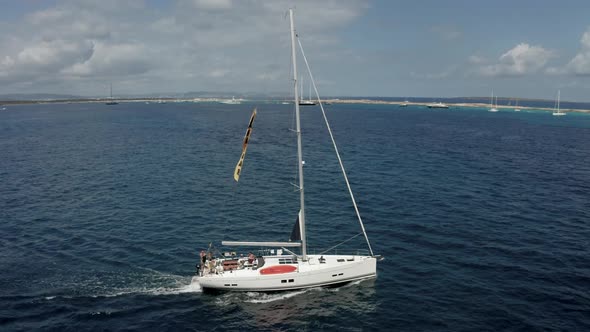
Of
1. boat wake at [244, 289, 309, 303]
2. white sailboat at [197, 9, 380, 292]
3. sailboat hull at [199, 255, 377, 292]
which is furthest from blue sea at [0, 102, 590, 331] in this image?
white sailboat at [197, 9, 380, 292]

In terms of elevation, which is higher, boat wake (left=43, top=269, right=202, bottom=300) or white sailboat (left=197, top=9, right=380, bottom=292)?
white sailboat (left=197, top=9, right=380, bottom=292)

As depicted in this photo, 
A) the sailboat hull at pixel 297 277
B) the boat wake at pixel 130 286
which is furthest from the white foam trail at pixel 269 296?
the boat wake at pixel 130 286

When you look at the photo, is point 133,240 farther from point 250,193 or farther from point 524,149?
point 524,149

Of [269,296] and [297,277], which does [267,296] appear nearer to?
[269,296]

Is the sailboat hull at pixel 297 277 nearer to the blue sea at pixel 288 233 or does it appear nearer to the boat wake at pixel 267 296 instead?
the boat wake at pixel 267 296

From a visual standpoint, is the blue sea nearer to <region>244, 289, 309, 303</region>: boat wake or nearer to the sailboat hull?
<region>244, 289, 309, 303</region>: boat wake

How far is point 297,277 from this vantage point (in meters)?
34.2

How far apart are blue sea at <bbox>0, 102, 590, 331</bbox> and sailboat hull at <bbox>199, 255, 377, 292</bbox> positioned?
78 centimetres

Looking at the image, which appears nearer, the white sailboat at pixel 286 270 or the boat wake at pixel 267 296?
the boat wake at pixel 267 296

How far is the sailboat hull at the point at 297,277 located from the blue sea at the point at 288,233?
30.8 inches

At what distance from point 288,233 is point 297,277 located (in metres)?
13.9

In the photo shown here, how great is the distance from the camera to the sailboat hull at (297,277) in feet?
111

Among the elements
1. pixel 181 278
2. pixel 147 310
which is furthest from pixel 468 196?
pixel 147 310

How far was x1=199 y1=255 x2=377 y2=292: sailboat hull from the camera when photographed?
111ft
